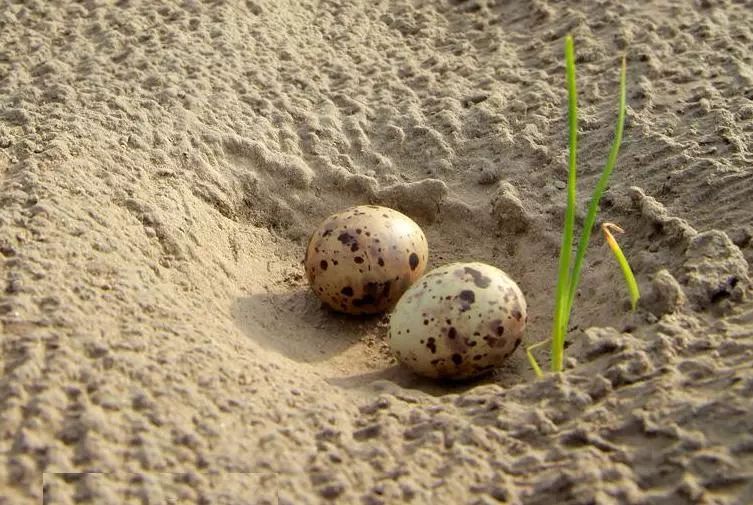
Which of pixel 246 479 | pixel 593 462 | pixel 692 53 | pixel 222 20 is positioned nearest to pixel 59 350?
pixel 246 479

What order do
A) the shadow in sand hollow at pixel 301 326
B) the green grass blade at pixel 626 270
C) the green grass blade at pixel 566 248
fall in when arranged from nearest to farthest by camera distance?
the green grass blade at pixel 566 248 < the green grass blade at pixel 626 270 < the shadow in sand hollow at pixel 301 326

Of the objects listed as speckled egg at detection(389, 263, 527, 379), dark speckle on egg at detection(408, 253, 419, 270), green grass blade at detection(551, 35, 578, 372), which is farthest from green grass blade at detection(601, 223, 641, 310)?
dark speckle on egg at detection(408, 253, 419, 270)

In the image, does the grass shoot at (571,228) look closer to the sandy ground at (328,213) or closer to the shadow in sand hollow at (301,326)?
the sandy ground at (328,213)

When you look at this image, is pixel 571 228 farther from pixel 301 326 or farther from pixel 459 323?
pixel 301 326

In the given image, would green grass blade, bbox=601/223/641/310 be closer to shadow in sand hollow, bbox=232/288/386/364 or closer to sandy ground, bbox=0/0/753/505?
sandy ground, bbox=0/0/753/505

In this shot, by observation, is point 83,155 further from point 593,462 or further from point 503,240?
point 593,462

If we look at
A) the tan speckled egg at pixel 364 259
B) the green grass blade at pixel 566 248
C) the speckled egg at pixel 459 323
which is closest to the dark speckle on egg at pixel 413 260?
the tan speckled egg at pixel 364 259
